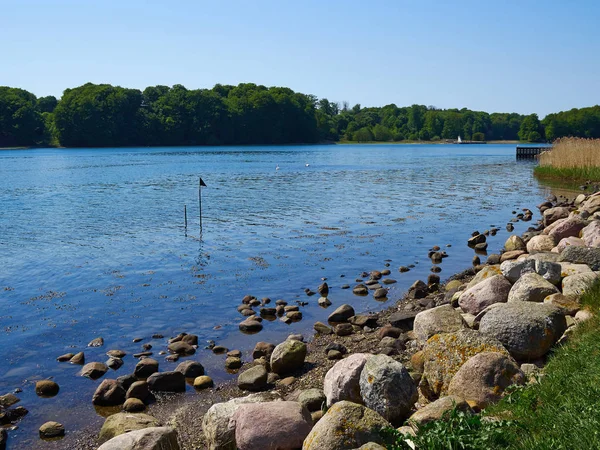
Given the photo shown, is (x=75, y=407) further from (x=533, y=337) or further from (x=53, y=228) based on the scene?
(x=53, y=228)

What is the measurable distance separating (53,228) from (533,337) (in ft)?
86.9

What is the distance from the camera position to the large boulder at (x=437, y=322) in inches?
417

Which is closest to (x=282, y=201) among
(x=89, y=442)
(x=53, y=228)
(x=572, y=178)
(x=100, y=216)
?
(x=100, y=216)

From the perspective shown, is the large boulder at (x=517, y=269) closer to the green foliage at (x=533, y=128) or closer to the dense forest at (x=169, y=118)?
the dense forest at (x=169, y=118)

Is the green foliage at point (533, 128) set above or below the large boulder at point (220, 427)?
above

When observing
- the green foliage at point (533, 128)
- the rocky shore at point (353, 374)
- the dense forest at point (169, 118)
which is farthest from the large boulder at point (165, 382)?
the green foliage at point (533, 128)

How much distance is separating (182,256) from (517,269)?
1391 centimetres

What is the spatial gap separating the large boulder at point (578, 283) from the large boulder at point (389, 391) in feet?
15.4

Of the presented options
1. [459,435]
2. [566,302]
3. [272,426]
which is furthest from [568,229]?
[459,435]

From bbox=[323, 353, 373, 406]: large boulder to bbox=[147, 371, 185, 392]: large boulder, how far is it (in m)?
3.60

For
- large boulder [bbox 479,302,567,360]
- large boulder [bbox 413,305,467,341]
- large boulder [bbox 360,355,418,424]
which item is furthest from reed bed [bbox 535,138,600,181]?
large boulder [bbox 360,355,418,424]

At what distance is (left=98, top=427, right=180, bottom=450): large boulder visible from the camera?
7789 mm

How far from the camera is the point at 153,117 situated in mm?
149500

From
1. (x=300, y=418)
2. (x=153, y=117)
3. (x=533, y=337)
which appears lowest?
(x=300, y=418)
